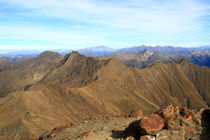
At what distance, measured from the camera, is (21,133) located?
46969mm

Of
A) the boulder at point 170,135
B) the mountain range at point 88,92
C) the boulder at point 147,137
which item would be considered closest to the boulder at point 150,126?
the boulder at point 147,137

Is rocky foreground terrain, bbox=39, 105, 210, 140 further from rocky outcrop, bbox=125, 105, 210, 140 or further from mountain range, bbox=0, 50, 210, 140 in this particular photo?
mountain range, bbox=0, 50, 210, 140

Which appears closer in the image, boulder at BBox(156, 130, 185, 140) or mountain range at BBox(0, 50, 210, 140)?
boulder at BBox(156, 130, 185, 140)

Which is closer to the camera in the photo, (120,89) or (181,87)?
(120,89)

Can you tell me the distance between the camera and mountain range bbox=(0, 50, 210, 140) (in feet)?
188

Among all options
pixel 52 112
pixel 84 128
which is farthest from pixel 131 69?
pixel 84 128

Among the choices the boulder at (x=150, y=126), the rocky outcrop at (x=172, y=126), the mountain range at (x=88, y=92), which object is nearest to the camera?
the boulder at (x=150, y=126)

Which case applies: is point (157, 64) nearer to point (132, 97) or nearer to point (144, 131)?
point (132, 97)

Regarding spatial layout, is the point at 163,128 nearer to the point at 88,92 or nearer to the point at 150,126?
the point at 150,126

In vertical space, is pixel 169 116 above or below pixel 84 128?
above

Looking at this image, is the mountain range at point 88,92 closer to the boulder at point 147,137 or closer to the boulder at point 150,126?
the boulder at point 150,126

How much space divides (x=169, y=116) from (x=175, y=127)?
1483mm

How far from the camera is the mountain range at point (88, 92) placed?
57.4 m

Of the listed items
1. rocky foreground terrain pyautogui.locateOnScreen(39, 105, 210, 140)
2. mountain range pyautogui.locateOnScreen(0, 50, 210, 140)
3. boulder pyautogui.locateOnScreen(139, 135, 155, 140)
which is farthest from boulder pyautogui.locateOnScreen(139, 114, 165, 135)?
mountain range pyautogui.locateOnScreen(0, 50, 210, 140)
